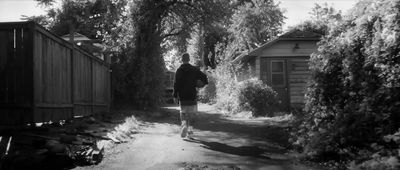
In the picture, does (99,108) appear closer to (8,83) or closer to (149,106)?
(149,106)

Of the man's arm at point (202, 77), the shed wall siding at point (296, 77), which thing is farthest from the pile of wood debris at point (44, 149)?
the shed wall siding at point (296, 77)

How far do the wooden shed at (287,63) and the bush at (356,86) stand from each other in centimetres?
1389

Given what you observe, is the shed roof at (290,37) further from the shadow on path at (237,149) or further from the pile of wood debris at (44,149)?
the pile of wood debris at (44,149)

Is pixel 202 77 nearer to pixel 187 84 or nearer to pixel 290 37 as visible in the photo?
pixel 187 84

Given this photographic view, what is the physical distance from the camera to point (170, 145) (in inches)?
319

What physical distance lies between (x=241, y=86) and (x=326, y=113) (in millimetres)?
11631

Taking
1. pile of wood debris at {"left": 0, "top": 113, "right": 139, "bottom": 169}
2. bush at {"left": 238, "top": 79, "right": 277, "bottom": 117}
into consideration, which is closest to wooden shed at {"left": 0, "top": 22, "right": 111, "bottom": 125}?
pile of wood debris at {"left": 0, "top": 113, "right": 139, "bottom": 169}

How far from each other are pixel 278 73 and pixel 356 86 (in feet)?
51.7

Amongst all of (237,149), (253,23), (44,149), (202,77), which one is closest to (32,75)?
(44,149)

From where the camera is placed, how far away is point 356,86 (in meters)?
6.55

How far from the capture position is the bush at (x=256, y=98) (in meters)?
18.2

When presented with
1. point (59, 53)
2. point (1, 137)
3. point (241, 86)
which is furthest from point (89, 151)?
point (241, 86)

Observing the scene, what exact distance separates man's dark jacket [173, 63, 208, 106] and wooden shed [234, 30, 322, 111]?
41.0 feet

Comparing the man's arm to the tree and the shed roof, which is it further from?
the tree
